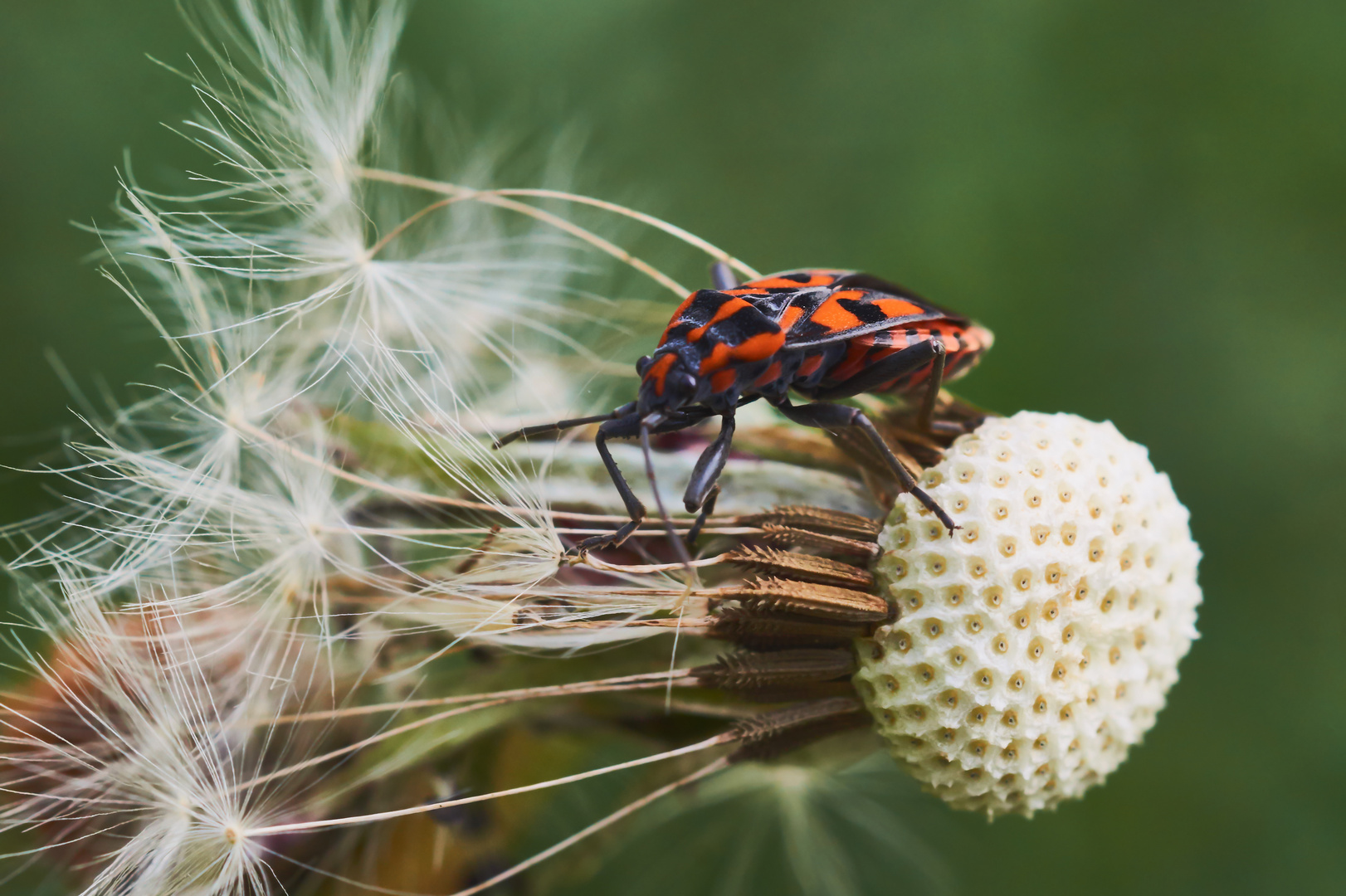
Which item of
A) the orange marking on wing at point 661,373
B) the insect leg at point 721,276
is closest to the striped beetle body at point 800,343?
→ the orange marking on wing at point 661,373

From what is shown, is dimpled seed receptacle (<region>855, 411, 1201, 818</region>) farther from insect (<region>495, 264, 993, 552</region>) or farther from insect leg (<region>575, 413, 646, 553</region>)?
insect leg (<region>575, 413, 646, 553</region>)

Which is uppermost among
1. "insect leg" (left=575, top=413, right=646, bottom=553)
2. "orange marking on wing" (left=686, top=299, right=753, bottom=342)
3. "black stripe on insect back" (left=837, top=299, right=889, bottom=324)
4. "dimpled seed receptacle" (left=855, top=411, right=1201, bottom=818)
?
"black stripe on insect back" (left=837, top=299, right=889, bottom=324)

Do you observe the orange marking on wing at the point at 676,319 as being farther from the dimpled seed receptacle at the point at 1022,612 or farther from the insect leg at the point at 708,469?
the dimpled seed receptacle at the point at 1022,612

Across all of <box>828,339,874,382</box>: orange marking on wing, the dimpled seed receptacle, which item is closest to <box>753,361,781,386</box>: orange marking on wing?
<box>828,339,874,382</box>: orange marking on wing

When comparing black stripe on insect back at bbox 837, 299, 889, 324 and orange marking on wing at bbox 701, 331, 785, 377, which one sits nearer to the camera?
orange marking on wing at bbox 701, 331, 785, 377

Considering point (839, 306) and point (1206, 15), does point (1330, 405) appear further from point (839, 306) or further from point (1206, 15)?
point (839, 306)

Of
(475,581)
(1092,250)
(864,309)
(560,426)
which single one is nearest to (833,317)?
(864,309)

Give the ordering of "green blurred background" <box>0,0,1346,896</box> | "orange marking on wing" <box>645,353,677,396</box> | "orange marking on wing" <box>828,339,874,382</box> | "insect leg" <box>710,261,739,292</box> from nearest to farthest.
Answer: "orange marking on wing" <box>645,353,677,396</box>
"orange marking on wing" <box>828,339,874,382</box>
"insect leg" <box>710,261,739,292</box>
"green blurred background" <box>0,0,1346,896</box>

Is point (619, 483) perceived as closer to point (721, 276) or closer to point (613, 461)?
point (613, 461)
